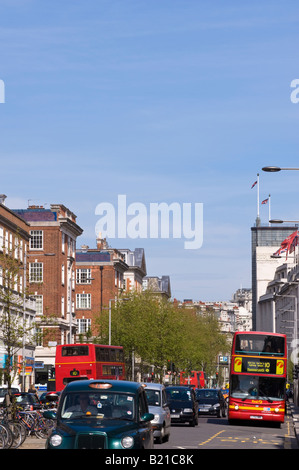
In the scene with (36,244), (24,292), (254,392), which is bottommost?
(254,392)

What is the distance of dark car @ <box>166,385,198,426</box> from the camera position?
40.3 meters

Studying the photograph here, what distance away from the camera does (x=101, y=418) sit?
16.2 meters

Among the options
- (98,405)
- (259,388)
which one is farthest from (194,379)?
(98,405)

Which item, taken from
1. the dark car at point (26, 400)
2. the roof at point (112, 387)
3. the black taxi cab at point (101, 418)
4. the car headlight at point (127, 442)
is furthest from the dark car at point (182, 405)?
the car headlight at point (127, 442)

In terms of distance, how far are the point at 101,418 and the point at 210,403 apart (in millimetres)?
40266

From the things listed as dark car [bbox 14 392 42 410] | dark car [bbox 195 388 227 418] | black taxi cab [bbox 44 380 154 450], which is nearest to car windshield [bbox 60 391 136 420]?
black taxi cab [bbox 44 380 154 450]

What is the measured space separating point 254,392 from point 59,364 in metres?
12.5

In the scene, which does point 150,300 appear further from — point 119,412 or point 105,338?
point 119,412

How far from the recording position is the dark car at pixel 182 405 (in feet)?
132

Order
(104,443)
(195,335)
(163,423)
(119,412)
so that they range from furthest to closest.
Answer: (195,335) < (163,423) < (119,412) < (104,443)

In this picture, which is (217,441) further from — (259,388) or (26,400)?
(259,388)

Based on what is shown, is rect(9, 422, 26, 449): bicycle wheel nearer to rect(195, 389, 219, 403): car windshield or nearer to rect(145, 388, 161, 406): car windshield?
rect(145, 388, 161, 406): car windshield

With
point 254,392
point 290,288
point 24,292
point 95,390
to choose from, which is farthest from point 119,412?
point 290,288

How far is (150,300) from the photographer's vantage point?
10506 cm
